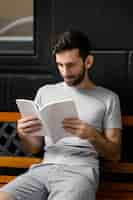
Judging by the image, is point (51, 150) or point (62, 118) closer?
point (62, 118)

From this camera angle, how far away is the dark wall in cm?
251

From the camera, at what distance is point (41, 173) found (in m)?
2.18

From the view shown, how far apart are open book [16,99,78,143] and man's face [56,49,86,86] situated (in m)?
0.27

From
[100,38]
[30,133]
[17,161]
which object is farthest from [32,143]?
Answer: [100,38]

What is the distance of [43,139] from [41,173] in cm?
26

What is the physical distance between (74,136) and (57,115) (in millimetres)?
198

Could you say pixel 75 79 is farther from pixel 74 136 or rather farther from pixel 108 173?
pixel 108 173

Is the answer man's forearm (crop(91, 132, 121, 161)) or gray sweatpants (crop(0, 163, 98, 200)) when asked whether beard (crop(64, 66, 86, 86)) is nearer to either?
man's forearm (crop(91, 132, 121, 161))

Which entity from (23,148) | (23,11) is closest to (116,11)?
(23,11)

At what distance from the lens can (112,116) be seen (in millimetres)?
2256

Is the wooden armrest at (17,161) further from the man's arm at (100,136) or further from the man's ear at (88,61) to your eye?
the man's ear at (88,61)

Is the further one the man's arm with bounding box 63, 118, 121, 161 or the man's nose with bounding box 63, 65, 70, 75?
the man's nose with bounding box 63, 65, 70, 75

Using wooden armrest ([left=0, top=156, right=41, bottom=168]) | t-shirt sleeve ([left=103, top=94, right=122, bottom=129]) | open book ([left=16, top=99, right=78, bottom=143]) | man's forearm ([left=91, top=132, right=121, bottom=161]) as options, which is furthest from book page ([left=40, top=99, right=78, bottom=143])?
wooden armrest ([left=0, top=156, right=41, bottom=168])

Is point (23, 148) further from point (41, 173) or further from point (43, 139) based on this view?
point (41, 173)
